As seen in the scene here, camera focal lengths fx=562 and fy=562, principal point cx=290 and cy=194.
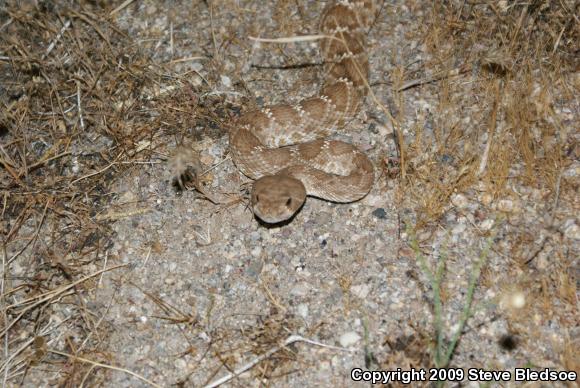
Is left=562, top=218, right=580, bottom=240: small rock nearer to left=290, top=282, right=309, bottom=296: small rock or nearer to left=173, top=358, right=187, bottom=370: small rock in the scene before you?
left=290, top=282, right=309, bottom=296: small rock

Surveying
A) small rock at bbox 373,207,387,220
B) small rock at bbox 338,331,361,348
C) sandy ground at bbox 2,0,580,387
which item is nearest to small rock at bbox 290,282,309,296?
sandy ground at bbox 2,0,580,387

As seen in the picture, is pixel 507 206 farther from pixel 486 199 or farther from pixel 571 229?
pixel 571 229

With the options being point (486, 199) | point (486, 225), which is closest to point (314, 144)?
point (486, 199)

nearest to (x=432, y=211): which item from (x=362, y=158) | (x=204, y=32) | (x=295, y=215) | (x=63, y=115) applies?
(x=362, y=158)

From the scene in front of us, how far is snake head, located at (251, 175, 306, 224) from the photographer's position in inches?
207

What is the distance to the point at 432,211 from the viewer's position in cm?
538

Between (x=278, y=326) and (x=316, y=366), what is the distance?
0.48 m

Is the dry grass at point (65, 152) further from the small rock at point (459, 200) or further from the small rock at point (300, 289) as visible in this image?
the small rock at point (459, 200)

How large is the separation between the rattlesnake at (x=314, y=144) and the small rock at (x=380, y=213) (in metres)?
0.22

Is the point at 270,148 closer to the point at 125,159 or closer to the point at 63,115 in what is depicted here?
the point at 125,159

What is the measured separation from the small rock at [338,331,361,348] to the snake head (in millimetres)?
1216

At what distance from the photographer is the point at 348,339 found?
4.82m

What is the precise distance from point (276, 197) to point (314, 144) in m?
1.08

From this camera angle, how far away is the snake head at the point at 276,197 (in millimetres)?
5246
